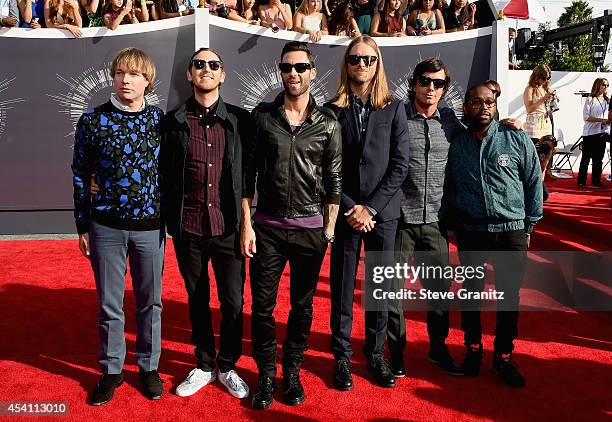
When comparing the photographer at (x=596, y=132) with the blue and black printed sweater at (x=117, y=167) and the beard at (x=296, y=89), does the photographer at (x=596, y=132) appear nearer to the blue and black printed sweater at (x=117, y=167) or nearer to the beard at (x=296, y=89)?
the beard at (x=296, y=89)

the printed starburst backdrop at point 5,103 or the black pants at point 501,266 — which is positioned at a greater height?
the printed starburst backdrop at point 5,103

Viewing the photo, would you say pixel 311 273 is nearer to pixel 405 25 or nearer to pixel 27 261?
pixel 27 261

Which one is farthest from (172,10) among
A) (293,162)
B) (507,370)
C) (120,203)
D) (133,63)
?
(507,370)

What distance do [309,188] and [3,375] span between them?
2228 millimetres

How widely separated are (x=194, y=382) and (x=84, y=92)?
556 centimetres

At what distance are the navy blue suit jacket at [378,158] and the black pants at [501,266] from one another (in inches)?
22.4

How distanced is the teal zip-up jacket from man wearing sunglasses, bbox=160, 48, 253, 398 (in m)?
1.37

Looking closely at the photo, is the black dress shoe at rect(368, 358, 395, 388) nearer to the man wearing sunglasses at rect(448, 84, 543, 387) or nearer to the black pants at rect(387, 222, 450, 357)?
the black pants at rect(387, 222, 450, 357)

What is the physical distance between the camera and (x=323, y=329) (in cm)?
412

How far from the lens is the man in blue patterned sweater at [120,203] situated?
278 centimetres

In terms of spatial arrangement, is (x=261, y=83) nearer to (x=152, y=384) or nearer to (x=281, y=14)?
(x=281, y=14)

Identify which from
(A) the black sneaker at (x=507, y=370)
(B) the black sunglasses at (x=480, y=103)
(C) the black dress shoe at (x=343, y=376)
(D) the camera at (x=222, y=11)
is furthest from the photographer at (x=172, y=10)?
(A) the black sneaker at (x=507, y=370)

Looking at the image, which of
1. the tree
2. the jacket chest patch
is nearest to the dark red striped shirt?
the jacket chest patch

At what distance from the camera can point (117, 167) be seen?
2771mm
